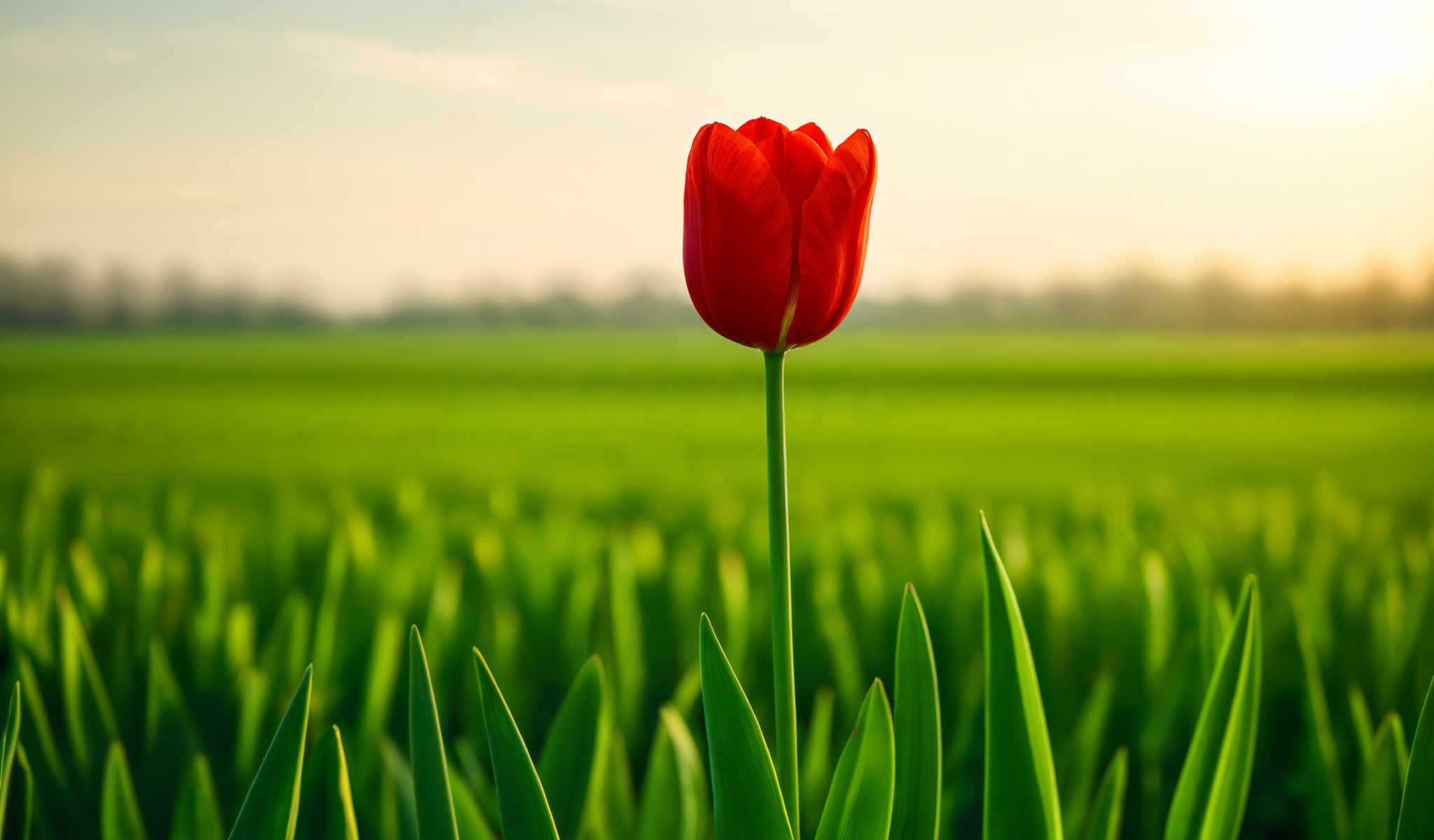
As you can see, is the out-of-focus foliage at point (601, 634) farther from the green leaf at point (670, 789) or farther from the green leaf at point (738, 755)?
the green leaf at point (738, 755)

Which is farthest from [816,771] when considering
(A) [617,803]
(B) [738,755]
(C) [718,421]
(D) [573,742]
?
(C) [718,421]

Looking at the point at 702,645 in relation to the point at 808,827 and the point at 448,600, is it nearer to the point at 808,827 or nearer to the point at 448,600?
the point at 808,827

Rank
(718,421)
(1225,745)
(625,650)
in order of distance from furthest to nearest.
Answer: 1. (718,421)
2. (625,650)
3. (1225,745)

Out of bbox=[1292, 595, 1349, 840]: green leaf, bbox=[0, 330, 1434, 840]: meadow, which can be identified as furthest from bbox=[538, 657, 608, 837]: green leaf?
bbox=[1292, 595, 1349, 840]: green leaf

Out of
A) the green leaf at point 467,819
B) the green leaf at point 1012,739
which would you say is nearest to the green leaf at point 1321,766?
the green leaf at point 1012,739

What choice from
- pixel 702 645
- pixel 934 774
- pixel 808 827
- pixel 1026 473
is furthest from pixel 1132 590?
pixel 1026 473

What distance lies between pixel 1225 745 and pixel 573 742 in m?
0.34

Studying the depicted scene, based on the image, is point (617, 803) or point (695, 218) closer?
point (695, 218)

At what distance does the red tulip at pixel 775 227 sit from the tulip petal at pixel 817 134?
22 millimetres

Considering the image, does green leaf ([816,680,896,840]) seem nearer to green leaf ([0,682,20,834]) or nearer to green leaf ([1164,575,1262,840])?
green leaf ([1164,575,1262,840])

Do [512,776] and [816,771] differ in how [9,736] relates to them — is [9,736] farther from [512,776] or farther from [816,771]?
[816,771]

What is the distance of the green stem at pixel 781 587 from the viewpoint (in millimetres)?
380

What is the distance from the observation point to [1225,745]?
1.61ft

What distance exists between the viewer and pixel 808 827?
30.4 inches
